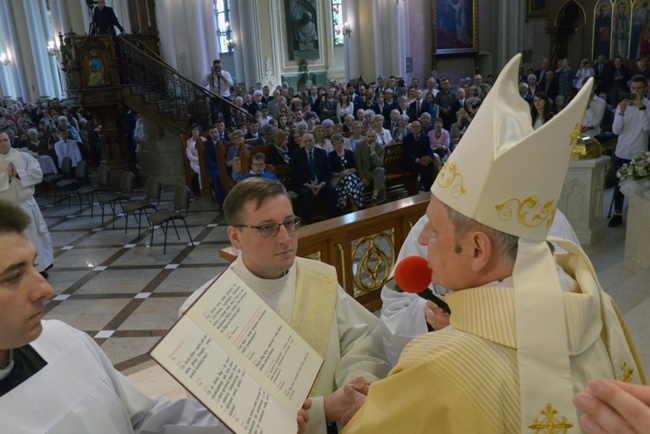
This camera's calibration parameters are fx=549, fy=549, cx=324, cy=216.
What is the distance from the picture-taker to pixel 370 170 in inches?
327

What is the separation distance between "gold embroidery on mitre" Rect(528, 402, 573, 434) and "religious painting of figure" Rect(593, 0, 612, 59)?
18.3m

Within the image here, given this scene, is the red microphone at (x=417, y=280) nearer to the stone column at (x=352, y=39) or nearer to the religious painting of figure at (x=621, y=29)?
the stone column at (x=352, y=39)

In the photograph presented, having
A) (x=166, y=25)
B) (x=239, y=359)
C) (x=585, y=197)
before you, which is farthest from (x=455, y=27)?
(x=239, y=359)

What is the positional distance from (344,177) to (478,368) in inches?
266

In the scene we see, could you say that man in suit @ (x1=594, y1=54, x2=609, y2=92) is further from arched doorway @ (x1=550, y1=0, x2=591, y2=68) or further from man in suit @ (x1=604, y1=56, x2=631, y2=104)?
arched doorway @ (x1=550, y1=0, x2=591, y2=68)

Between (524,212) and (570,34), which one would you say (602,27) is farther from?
(524,212)

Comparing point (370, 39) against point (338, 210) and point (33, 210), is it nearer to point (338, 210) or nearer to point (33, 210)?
point (338, 210)

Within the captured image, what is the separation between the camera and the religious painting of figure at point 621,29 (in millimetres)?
15875

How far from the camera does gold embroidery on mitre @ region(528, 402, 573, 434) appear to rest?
1.04 meters

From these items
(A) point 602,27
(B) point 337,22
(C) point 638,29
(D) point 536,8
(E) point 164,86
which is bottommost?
(E) point 164,86

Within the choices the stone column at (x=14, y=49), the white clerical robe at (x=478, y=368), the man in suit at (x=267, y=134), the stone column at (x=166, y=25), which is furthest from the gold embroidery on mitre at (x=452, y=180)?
the stone column at (x=14, y=49)

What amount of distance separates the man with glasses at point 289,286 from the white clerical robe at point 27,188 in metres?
4.90

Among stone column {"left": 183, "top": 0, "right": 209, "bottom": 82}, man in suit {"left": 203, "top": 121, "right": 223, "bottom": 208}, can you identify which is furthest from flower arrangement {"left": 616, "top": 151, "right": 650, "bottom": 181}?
stone column {"left": 183, "top": 0, "right": 209, "bottom": 82}

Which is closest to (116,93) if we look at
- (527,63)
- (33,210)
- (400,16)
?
(33,210)
